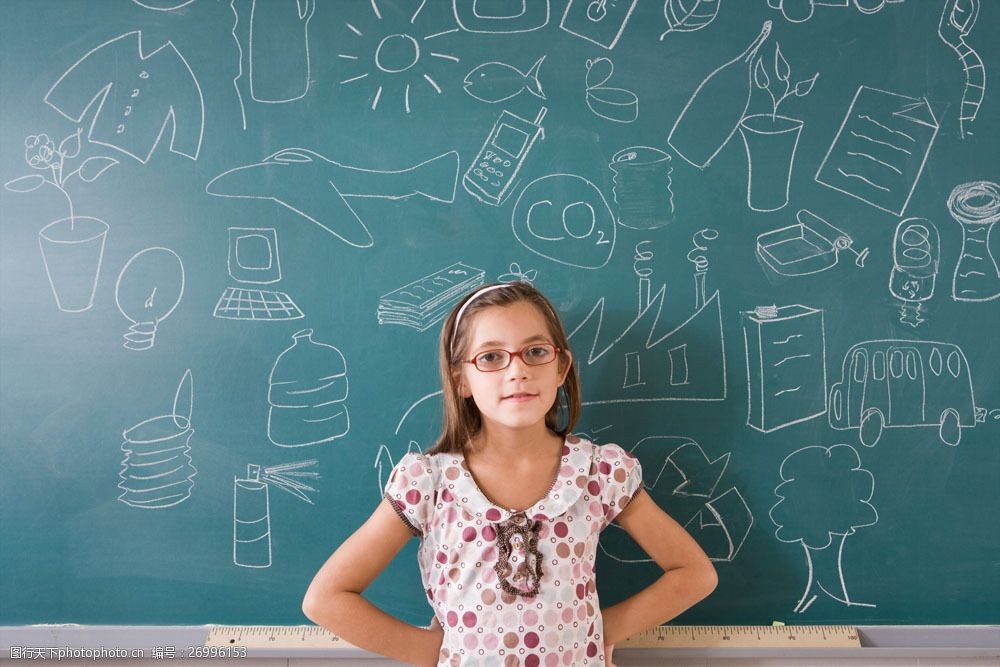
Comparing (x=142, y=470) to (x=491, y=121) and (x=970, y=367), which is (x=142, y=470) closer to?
(x=491, y=121)

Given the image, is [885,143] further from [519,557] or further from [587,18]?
[519,557]

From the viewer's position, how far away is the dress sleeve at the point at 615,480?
180 centimetres

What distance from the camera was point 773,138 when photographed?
200 centimetres

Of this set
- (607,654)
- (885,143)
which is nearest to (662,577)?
(607,654)

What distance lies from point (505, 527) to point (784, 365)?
91cm

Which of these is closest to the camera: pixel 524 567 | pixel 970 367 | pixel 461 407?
pixel 524 567

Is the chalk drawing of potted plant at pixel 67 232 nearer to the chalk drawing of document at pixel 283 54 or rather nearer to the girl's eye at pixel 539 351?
the chalk drawing of document at pixel 283 54

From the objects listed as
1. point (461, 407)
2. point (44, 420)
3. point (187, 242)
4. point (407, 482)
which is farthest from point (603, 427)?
point (44, 420)

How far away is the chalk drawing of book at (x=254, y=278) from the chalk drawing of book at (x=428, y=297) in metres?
0.26

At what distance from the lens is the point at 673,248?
6.61 feet

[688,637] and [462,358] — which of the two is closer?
[462,358]

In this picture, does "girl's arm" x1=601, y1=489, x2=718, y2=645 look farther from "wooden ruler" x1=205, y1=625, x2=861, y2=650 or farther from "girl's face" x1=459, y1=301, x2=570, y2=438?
"girl's face" x1=459, y1=301, x2=570, y2=438

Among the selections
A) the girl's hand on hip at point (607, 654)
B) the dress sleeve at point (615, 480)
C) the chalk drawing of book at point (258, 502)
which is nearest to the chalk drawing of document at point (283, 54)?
the chalk drawing of book at point (258, 502)

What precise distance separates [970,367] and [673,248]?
874mm
